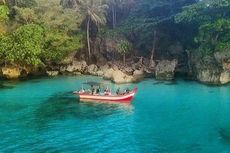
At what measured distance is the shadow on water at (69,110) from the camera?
159 ft

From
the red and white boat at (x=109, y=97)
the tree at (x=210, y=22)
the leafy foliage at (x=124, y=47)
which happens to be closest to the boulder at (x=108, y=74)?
the leafy foliage at (x=124, y=47)

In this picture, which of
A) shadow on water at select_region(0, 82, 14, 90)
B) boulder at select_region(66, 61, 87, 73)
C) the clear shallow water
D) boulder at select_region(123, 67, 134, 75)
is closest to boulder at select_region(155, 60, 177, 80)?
boulder at select_region(123, 67, 134, 75)

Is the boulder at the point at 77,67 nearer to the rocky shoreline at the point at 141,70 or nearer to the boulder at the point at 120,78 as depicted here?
the rocky shoreline at the point at 141,70

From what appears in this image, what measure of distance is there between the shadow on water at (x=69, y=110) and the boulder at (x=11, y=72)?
18.0 metres

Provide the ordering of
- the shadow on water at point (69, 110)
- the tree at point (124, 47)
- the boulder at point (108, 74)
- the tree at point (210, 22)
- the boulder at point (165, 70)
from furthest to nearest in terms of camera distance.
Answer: the tree at point (124, 47) → the boulder at point (165, 70) → the boulder at point (108, 74) → the tree at point (210, 22) → the shadow on water at point (69, 110)

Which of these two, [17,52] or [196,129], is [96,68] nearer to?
[17,52]

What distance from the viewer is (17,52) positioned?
7275cm

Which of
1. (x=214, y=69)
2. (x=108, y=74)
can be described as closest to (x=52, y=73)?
(x=108, y=74)

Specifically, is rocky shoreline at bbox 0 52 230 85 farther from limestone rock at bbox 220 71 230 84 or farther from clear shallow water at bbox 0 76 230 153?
clear shallow water at bbox 0 76 230 153

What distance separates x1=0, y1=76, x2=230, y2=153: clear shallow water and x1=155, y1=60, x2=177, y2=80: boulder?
23.7 feet

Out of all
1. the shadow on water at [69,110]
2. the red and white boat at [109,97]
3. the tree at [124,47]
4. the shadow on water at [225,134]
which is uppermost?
the tree at [124,47]

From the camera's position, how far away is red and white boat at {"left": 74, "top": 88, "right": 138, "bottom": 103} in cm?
5575

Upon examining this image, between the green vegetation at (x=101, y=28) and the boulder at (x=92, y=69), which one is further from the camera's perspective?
the boulder at (x=92, y=69)

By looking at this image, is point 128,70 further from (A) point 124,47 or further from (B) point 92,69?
(B) point 92,69
